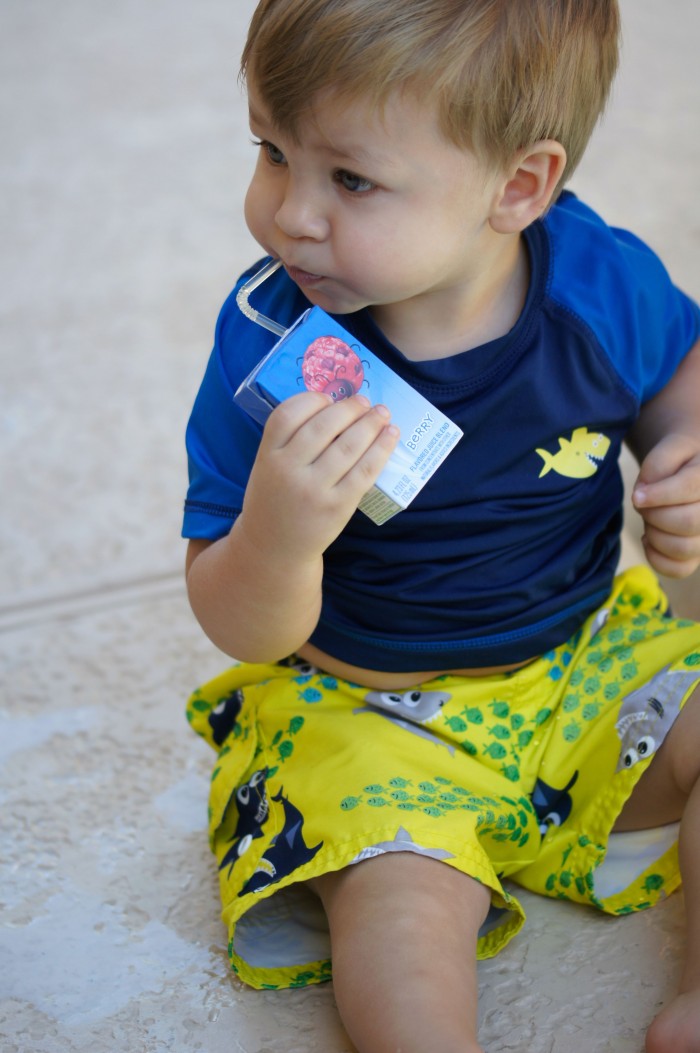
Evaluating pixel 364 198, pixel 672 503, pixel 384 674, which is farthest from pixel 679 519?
pixel 364 198

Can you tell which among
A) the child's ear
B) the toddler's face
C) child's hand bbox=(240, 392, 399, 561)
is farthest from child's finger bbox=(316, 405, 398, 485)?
the child's ear

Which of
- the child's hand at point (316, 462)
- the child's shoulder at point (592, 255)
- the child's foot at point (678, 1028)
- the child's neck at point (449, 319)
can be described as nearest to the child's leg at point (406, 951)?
the child's foot at point (678, 1028)

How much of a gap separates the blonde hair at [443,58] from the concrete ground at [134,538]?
63 centimetres

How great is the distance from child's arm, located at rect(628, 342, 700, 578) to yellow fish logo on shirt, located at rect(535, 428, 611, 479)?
0.14ft

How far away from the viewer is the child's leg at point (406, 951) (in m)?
0.84

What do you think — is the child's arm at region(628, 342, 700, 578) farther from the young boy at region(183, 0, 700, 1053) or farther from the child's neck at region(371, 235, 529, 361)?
the child's neck at region(371, 235, 529, 361)

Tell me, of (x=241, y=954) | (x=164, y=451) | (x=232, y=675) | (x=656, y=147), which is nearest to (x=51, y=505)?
(x=164, y=451)

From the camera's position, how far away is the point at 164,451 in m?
1.77

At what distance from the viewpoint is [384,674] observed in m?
1.10

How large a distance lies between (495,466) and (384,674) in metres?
0.21

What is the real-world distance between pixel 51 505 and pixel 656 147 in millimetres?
1540

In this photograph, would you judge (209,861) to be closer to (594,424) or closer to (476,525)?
(476,525)

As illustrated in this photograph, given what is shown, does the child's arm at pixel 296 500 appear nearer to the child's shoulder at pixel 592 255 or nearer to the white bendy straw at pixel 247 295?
the white bendy straw at pixel 247 295

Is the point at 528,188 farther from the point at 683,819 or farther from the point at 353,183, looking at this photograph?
the point at 683,819
